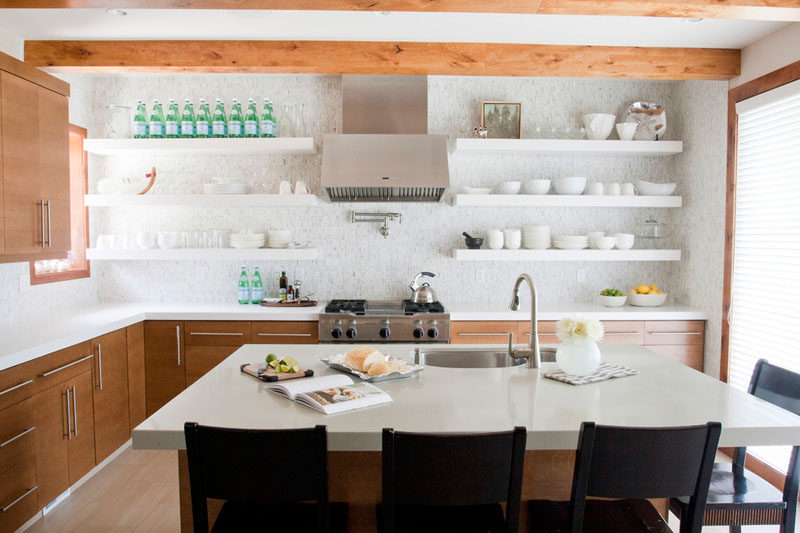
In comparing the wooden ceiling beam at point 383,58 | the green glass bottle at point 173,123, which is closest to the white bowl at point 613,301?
the wooden ceiling beam at point 383,58

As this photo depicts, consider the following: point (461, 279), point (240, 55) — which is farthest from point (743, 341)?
point (240, 55)

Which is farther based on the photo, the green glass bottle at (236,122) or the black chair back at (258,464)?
the green glass bottle at (236,122)

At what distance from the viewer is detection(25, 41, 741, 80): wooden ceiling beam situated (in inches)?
146

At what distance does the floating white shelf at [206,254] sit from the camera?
4.20m

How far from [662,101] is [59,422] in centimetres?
482

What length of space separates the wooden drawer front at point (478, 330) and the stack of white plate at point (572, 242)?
832 mm

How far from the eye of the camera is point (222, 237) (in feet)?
14.7

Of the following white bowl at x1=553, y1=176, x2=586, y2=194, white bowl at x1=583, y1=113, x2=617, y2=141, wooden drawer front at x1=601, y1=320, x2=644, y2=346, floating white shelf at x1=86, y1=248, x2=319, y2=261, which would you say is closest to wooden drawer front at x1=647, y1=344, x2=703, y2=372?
wooden drawer front at x1=601, y1=320, x2=644, y2=346

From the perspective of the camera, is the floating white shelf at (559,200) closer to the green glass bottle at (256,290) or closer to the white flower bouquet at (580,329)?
the green glass bottle at (256,290)

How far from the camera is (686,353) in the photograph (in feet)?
13.2

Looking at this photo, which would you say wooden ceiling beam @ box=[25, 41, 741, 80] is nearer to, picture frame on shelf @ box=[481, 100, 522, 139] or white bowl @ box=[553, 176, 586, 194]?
picture frame on shelf @ box=[481, 100, 522, 139]

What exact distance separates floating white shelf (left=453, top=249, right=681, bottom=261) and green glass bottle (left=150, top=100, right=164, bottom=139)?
96.2 inches


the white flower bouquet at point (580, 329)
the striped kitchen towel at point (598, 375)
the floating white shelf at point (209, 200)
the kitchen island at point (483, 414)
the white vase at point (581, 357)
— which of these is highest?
the floating white shelf at point (209, 200)

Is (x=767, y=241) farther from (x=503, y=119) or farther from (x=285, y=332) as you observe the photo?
(x=285, y=332)
